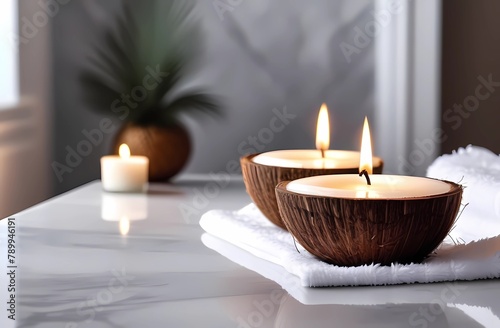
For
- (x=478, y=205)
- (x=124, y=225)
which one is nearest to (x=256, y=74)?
(x=124, y=225)

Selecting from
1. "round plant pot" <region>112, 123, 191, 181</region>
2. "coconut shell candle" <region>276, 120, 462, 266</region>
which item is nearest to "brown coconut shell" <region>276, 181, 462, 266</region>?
"coconut shell candle" <region>276, 120, 462, 266</region>

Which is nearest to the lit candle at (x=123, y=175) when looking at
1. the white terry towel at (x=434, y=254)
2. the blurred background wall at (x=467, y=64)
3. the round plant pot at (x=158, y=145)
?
the round plant pot at (x=158, y=145)

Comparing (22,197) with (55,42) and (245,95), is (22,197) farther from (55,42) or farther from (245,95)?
(245,95)

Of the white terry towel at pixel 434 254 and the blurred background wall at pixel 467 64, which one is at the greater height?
the blurred background wall at pixel 467 64

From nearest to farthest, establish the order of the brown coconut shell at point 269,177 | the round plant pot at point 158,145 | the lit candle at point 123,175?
the brown coconut shell at point 269,177 → the lit candle at point 123,175 → the round plant pot at point 158,145

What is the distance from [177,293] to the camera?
54cm

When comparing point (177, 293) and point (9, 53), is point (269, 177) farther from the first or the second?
point (9, 53)

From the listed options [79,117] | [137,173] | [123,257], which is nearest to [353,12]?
[79,117]

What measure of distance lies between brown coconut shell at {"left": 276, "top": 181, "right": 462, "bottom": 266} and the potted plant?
0.76 meters

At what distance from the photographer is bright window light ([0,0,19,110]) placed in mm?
1481

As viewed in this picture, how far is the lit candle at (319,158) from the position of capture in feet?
2.28

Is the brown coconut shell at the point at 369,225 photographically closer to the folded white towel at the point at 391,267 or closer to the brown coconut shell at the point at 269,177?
the folded white towel at the point at 391,267

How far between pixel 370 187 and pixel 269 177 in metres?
0.16

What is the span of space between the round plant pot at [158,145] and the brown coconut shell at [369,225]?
2.50 ft
